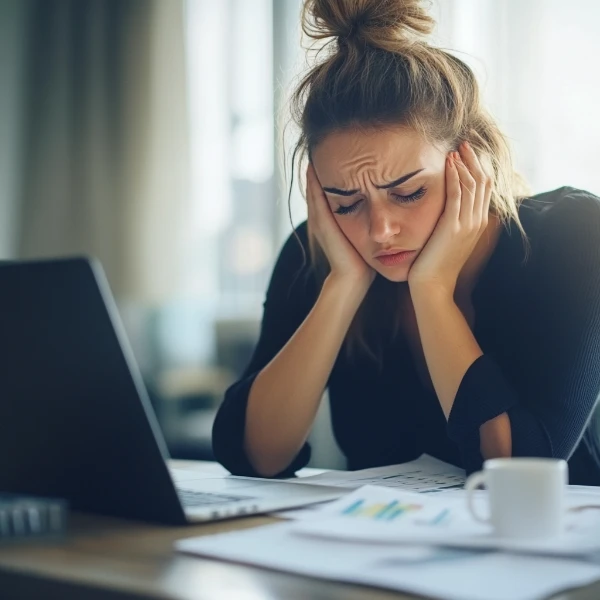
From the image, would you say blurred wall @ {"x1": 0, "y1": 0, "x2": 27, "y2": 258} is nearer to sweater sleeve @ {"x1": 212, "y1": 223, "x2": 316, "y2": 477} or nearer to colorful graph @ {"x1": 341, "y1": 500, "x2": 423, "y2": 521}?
sweater sleeve @ {"x1": 212, "y1": 223, "x2": 316, "y2": 477}

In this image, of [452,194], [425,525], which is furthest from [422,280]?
[425,525]

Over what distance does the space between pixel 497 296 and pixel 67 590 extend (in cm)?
89

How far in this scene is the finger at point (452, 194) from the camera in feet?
4.59

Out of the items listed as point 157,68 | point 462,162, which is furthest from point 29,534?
point 157,68

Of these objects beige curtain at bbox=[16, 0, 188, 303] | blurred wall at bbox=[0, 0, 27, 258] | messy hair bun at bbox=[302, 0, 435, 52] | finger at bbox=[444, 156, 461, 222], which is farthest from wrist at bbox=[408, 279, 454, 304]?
blurred wall at bbox=[0, 0, 27, 258]

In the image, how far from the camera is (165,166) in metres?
3.62

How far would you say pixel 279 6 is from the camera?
3.24 m

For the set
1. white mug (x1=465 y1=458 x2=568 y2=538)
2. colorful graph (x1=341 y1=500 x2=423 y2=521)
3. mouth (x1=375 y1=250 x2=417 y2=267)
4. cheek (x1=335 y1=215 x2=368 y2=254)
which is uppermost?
cheek (x1=335 y1=215 x2=368 y2=254)

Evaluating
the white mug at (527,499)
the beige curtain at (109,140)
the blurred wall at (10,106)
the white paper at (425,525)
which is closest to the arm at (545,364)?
the white paper at (425,525)

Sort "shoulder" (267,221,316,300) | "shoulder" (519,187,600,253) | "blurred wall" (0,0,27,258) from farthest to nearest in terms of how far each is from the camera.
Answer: "blurred wall" (0,0,27,258)
"shoulder" (267,221,316,300)
"shoulder" (519,187,600,253)

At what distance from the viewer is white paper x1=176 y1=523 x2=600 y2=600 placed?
634mm

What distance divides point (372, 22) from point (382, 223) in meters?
0.32

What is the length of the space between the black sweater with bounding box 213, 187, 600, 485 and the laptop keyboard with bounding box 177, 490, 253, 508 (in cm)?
34

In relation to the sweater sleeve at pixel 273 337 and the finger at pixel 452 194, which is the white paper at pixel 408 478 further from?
the finger at pixel 452 194
